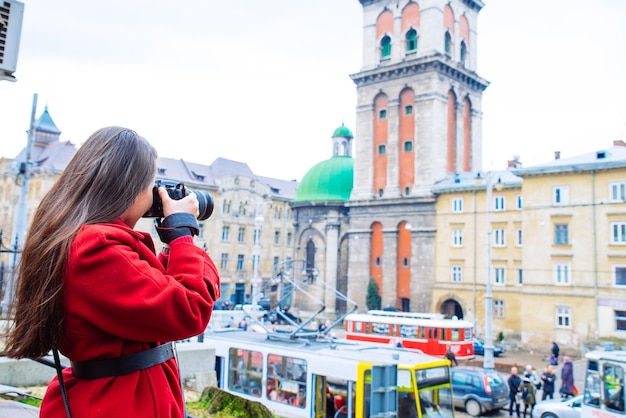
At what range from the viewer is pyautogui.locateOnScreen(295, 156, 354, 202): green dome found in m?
52.9

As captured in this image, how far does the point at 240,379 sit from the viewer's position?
14.7 m

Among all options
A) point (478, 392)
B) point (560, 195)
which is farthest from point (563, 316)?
point (478, 392)

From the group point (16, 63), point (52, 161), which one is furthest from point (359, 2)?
point (16, 63)

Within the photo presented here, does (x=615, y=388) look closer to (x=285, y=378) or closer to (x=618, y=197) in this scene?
(x=285, y=378)

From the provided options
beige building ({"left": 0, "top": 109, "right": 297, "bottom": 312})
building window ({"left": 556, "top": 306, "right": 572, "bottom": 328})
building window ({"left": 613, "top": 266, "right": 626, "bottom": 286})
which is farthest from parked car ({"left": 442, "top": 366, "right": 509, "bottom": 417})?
beige building ({"left": 0, "top": 109, "right": 297, "bottom": 312})

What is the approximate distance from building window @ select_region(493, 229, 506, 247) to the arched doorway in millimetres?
5414

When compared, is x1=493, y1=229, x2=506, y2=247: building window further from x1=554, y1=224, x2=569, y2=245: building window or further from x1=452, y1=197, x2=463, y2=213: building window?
x1=554, y1=224, x2=569, y2=245: building window

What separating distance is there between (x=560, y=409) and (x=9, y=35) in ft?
57.7

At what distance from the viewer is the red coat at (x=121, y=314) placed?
1996mm

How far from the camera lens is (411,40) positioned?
156 ft

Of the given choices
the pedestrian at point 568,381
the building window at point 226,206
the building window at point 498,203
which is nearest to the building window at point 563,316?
the building window at point 498,203

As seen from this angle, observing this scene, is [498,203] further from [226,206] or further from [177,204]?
[177,204]

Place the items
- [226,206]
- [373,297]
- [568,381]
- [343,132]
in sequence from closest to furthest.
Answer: [568,381]
[373,297]
[226,206]
[343,132]

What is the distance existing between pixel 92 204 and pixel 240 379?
524 inches
